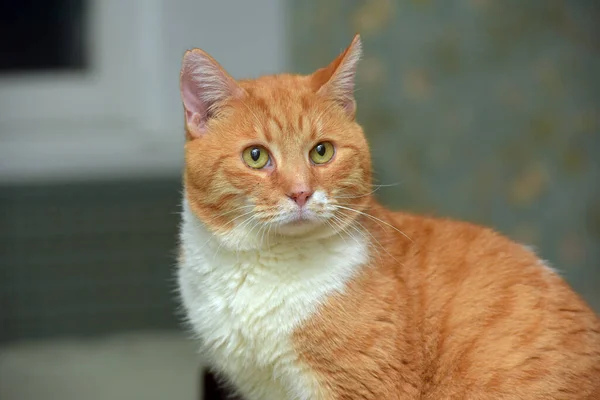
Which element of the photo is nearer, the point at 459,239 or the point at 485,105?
the point at 459,239

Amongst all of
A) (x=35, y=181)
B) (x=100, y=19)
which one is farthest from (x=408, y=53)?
(x=35, y=181)

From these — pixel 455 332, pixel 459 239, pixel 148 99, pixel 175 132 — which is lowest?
pixel 455 332

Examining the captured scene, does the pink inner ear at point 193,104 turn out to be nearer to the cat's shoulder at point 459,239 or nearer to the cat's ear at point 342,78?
the cat's ear at point 342,78

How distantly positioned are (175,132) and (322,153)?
1.53 m

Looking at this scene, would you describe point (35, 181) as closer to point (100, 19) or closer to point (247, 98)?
point (100, 19)

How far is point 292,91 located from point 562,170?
200 cm

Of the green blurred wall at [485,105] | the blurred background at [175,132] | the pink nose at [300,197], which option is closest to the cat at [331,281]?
the pink nose at [300,197]

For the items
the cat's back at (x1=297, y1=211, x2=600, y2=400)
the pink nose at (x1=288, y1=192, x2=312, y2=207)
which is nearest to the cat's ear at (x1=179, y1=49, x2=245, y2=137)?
the pink nose at (x1=288, y1=192, x2=312, y2=207)

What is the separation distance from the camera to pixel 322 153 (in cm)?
144

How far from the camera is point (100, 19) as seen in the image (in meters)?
2.97

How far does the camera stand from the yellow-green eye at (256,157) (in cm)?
139

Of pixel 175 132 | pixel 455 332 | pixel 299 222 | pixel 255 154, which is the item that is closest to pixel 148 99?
pixel 175 132

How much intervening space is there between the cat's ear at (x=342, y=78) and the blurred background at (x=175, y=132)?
1.37 meters

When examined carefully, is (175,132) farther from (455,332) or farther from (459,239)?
(455,332)
